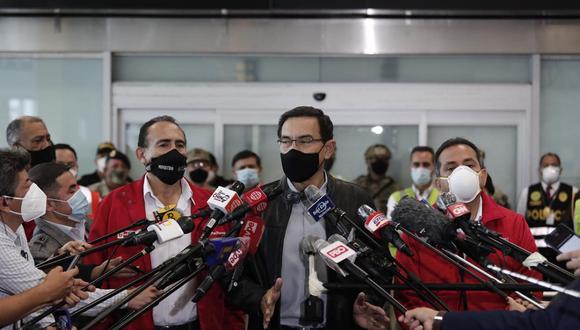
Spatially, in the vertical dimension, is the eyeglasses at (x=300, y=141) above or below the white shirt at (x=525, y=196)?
above

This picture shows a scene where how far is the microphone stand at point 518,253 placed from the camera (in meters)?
2.45

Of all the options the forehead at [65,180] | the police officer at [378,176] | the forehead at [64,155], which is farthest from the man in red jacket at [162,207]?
the police officer at [378,176]

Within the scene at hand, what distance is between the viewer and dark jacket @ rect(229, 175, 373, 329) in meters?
3.37

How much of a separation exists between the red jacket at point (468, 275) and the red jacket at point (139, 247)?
3.05ft

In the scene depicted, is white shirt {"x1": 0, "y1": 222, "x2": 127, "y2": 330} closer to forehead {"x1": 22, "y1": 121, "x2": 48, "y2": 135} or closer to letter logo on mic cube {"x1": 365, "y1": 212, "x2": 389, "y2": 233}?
letter logo on mic cube {"x1": 365, "y1": 212, "x2": 389, "y2": 233}

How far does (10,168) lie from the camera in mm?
3027

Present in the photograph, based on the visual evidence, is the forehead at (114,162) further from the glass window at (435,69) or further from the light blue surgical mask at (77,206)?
the light blue surgical mask at (77,206)

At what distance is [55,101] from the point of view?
8.85 meters

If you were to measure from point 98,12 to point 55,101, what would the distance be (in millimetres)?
1261

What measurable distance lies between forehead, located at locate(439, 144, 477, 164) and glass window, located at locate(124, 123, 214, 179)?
17.7 ft

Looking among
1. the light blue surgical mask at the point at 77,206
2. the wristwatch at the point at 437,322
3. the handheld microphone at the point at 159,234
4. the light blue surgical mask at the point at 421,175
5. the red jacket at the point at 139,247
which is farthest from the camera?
the light blue surgical mask at the point at 421,175

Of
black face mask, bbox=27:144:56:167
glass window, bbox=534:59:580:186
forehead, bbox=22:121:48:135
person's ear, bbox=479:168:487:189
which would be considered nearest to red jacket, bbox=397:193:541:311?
person's ear, bbox=479:168:487:189

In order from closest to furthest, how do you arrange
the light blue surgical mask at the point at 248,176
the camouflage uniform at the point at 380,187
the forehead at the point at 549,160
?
the light blue surgical mask at the point at 248,176
the camouflage uniform at the point at 380,187
the forehead at the point at 549,160

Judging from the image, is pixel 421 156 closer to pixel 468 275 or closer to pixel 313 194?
pixel 468 275
